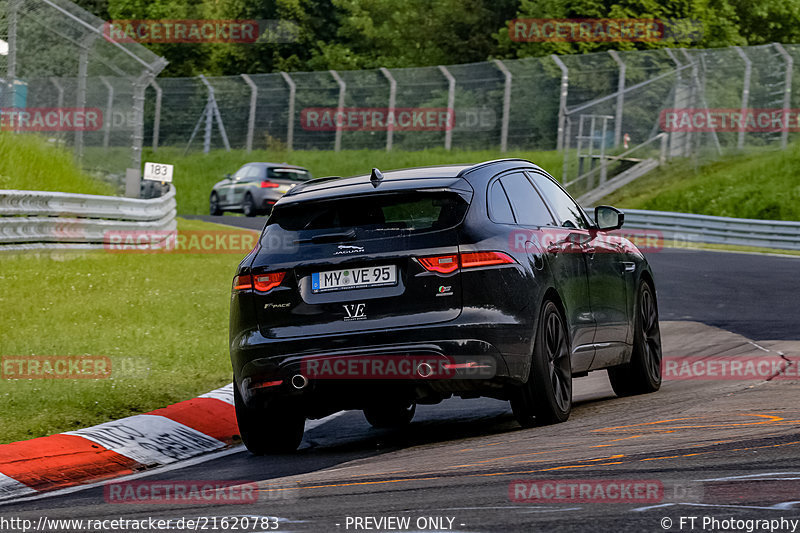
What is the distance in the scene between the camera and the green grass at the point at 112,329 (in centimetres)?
947

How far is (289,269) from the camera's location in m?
7.84

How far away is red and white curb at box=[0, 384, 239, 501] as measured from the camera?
7.35 metres

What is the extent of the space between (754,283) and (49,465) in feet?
43.5

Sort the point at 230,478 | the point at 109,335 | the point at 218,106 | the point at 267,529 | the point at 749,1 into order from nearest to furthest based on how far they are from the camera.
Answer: the point at 267,529
the point at 230,478
the point at 109,335
the point at 218,106
the point at 749,1

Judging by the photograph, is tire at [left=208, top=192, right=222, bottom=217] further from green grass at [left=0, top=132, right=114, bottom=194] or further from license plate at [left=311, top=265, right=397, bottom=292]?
license plate at [left=311, top=265, right=397, bottom=292]

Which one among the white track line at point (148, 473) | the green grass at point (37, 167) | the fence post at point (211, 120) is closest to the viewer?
the white track line at point (148, 473)

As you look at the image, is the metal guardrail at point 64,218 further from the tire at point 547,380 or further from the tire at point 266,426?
the tire at point 547,380

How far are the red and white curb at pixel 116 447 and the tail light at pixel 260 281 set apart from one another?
43.6 inches

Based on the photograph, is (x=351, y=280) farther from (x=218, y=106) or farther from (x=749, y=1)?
(x=749, y=1)

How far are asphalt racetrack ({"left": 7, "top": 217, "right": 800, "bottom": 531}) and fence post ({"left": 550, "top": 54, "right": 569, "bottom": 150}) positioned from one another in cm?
2751

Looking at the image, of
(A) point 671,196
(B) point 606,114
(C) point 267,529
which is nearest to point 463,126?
(B) point 606,114

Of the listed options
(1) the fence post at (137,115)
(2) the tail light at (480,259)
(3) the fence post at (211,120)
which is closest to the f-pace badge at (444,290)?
(2) the tail light at (480,259)

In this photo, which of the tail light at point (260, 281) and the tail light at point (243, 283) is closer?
the tail light at point (260, 281)

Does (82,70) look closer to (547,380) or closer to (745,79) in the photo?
(547,380)
